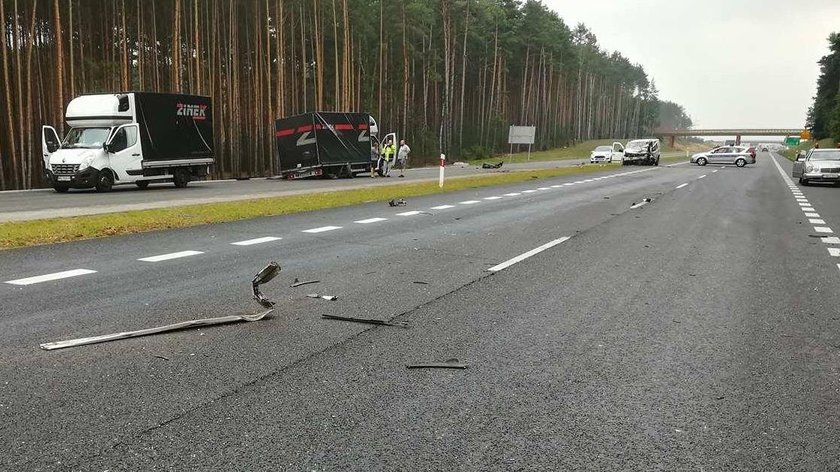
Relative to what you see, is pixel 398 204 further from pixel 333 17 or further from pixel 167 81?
pixel 333 17

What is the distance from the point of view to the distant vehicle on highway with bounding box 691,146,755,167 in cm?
5147

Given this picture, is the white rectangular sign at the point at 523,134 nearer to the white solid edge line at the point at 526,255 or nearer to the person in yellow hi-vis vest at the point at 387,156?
the person in yellow hi-vis vest at the point at 387,156

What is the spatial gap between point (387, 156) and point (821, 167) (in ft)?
66.0

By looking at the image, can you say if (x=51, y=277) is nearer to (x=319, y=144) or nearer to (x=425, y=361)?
(x=425, y=361)

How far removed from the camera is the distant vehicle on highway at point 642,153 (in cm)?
5022

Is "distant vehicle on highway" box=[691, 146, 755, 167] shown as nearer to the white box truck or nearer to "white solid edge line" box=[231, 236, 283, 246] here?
the white box truck

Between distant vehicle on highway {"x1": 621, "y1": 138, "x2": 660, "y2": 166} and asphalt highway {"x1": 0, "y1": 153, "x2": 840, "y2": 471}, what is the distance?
4294 cm

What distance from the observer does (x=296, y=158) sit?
31250mm

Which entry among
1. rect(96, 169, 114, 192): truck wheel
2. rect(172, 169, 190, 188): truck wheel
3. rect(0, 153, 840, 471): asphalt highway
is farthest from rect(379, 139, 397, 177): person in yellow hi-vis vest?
rect(0, 153, 840, 471): asphalt highway

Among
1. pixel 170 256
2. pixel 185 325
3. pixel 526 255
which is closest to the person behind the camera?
pixel 185 325

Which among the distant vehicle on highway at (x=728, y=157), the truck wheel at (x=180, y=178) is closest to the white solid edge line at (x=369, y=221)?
the truck wheel at (x=180, y=178)

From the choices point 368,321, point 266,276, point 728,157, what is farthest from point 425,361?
point 728,157

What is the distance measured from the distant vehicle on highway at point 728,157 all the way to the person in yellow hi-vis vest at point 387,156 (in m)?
31.3

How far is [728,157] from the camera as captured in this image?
5231 centimetres
